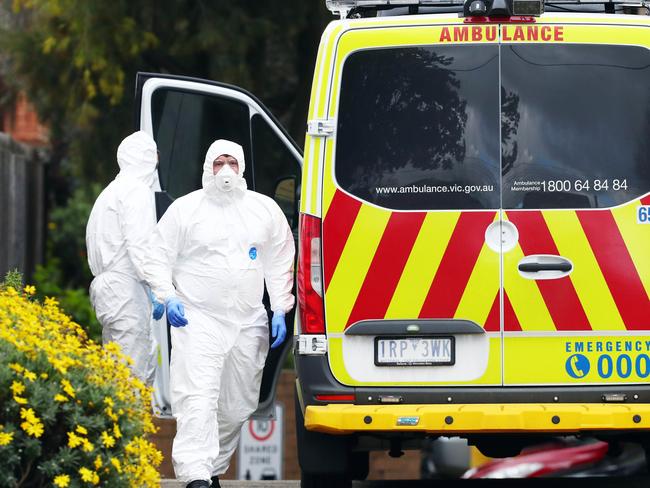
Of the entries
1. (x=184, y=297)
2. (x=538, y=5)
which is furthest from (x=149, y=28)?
(x=538, y=5)

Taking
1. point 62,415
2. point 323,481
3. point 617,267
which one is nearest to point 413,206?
point 617,267

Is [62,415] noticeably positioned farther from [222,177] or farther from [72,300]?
[72,300]

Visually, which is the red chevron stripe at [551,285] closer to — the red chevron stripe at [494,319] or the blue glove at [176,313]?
the red chevron stripe at [494,319]

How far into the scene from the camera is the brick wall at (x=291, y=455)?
1341cm

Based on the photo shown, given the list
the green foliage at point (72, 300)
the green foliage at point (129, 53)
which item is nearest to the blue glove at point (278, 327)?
the green foliage at point (129, 53)

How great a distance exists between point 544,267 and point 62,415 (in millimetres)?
2240

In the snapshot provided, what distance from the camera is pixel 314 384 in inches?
263

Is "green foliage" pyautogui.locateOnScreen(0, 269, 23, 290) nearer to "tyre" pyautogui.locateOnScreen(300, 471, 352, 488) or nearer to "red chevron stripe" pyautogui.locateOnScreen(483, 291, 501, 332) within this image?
"tyre" pyautogui.locateOnScreen(300, 471, 352, 488)

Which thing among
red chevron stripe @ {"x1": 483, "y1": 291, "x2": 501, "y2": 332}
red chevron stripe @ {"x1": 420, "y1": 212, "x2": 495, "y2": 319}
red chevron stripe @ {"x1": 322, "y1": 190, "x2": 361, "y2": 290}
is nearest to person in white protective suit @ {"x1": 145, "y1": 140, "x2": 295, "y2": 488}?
red chevron stripe @ {"x1": 322, "y1": 190, "x2": 361, "y2": 290}

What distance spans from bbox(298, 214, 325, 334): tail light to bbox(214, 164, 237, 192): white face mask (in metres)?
0.91

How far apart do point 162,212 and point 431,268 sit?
2301 millimetres

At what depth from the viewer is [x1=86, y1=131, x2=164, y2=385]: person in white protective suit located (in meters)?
8.23

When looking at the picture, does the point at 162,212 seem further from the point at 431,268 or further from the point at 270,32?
the point at 270,32

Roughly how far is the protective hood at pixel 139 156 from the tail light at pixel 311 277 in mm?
1764
